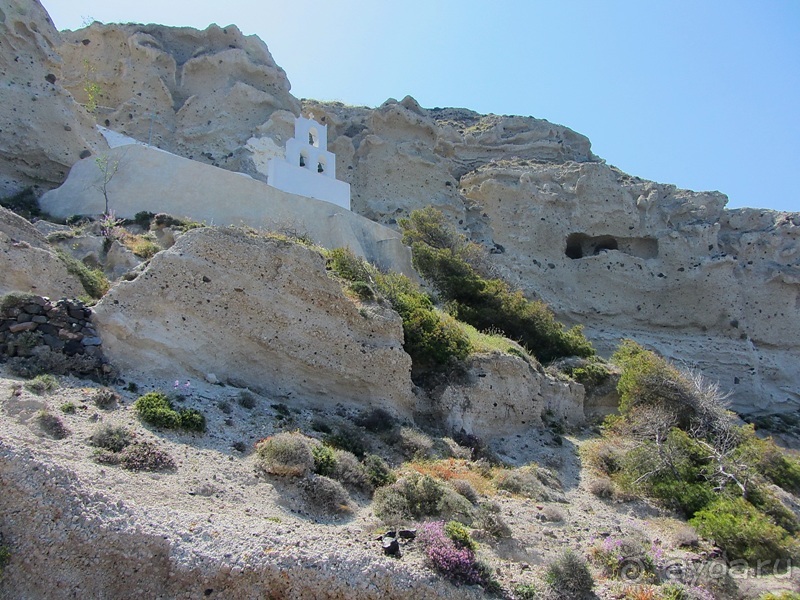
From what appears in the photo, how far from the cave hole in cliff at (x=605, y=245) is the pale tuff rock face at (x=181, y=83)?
15885 millimetres

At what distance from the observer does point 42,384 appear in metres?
9.29

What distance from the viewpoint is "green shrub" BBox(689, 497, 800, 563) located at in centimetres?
1059

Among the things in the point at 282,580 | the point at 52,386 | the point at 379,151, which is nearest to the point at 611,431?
the point at 282,580

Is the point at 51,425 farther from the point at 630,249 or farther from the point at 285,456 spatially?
the point at 630,249

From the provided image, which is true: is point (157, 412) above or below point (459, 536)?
above

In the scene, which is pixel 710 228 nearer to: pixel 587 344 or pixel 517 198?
pixel 517 198

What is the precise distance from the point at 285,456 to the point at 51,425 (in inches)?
119

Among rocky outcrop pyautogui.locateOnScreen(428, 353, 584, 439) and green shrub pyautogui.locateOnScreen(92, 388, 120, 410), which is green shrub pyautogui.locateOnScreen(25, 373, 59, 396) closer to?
green shrub pyautogui.locateOnScreen(92, 388, 120, 410)

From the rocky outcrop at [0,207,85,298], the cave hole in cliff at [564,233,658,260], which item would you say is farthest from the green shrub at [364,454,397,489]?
the cave hole in cliff at [564,233,658,260]

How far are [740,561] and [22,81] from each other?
84.4 ft

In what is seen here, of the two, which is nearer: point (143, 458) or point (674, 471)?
point (143, 458)

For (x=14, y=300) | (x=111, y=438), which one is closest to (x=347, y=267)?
(x=14, y=300)

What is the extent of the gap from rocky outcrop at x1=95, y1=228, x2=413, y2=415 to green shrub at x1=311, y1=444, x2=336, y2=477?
263cm

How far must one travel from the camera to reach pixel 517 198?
3288 cm
